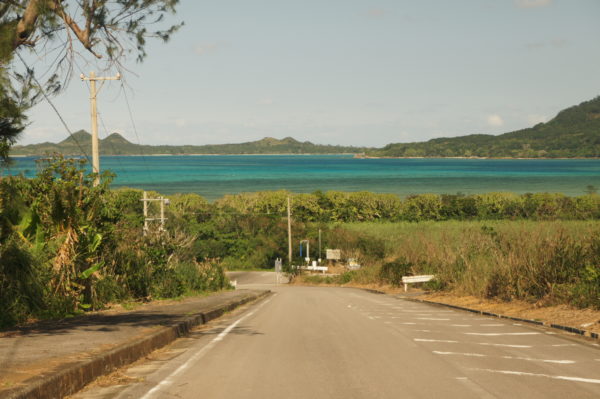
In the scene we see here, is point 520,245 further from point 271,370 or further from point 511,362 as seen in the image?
point 271,370

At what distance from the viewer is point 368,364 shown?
849cm

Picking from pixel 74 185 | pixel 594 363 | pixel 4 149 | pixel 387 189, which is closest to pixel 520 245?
pixel 594 363

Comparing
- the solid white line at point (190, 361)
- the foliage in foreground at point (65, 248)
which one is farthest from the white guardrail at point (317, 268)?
the solid white line at point (190, 361)

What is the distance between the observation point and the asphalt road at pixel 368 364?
6.92m

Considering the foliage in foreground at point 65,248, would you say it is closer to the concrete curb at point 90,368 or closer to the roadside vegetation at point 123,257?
the roadside vegetation at point 123,257

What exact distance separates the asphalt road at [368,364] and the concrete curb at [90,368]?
0.72ft

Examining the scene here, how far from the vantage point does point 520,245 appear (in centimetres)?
1711

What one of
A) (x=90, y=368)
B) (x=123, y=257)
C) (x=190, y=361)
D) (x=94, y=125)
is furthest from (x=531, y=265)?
(x=94, y=125)

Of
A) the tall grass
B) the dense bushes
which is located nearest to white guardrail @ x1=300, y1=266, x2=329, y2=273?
the dense bushes

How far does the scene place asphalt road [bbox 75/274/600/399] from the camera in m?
6.92

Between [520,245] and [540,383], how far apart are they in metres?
10.4

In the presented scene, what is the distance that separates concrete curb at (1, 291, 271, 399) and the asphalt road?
22cm

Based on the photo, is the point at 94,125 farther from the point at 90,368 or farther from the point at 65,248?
the point at 90,368

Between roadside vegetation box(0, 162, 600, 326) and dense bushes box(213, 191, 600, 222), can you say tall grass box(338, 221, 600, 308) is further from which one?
dense bushes box(213, 191, 600, 222)
